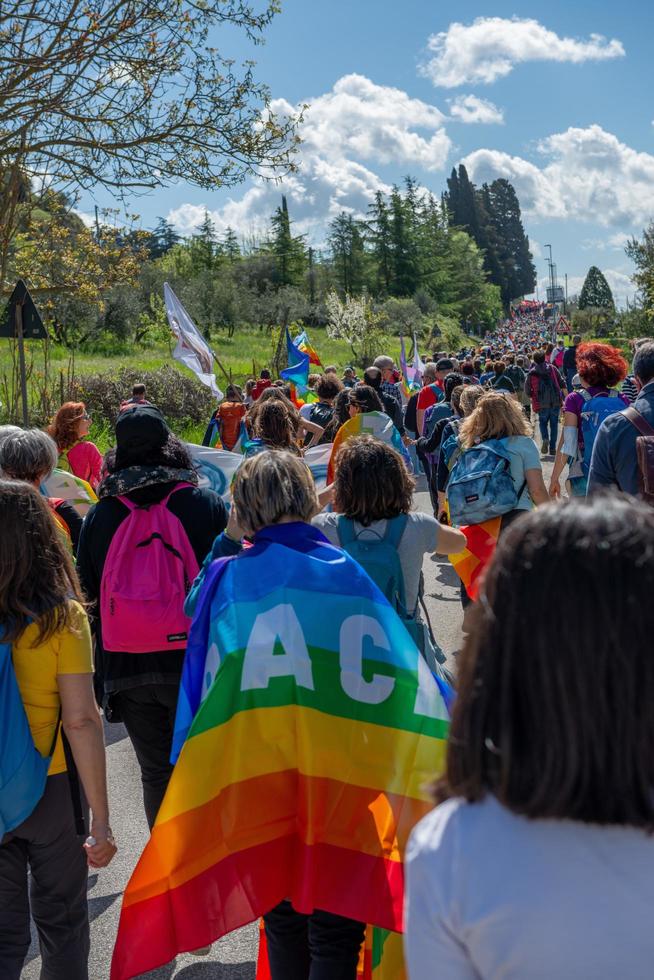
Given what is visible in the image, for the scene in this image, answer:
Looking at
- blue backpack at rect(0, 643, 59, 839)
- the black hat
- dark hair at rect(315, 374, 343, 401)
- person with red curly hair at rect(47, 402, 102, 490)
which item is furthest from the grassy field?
blue backpack at rect(0, 643, 59, 839)

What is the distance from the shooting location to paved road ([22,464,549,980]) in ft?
11.1

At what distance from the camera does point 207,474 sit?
5.48 metres

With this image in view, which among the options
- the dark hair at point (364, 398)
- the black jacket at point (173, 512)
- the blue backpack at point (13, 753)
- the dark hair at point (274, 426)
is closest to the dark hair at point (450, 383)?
the dark hair at point (364, 398)

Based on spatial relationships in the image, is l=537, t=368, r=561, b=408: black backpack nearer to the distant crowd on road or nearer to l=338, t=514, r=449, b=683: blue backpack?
the distant crowd on road

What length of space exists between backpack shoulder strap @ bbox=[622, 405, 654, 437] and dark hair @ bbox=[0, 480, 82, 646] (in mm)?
3030

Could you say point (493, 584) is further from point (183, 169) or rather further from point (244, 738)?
point (183, 169)

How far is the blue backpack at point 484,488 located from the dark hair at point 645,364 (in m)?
0.90

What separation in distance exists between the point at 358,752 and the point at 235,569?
2.15ft

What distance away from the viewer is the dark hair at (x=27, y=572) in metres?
2.60

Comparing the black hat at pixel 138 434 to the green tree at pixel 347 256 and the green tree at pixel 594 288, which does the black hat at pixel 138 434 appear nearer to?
the green tree at pixel 347 256

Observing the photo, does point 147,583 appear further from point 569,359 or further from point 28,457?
point 569,359

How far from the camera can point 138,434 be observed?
12.1 ft

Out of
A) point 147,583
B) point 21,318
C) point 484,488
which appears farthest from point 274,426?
point 21,318

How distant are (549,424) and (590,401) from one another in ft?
33.4
